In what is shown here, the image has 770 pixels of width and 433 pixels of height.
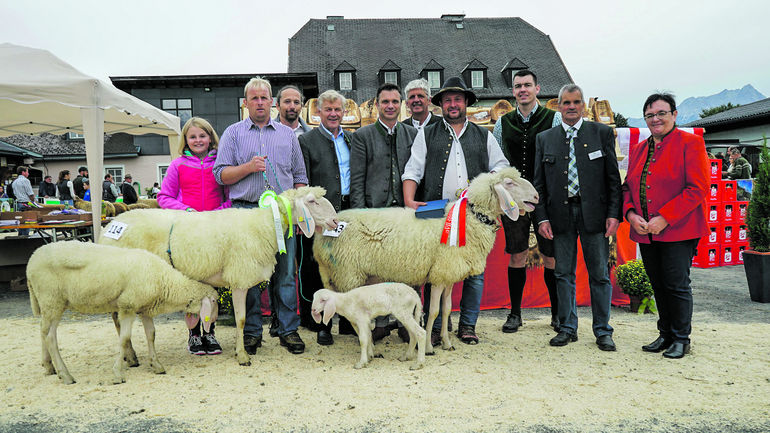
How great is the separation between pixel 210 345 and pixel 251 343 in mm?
412

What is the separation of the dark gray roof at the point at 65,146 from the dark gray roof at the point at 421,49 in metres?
12.0

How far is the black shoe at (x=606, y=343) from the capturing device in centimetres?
432

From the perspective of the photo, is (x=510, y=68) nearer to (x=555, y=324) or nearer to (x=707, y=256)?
(x=707, y=256)

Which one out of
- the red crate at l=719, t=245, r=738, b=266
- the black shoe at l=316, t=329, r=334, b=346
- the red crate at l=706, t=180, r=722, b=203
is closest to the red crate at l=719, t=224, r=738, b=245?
the red crate at l=719, t=245, r=738, b=266

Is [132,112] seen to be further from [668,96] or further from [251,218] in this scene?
[668,96]

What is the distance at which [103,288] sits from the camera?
3309 millimetres

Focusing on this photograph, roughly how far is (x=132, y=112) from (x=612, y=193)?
730 cm

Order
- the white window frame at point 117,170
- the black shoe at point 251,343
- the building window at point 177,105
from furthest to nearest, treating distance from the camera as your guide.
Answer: the white window frame at point 117,170 → the building window at point 177,105 → the black shoe at point 251,343

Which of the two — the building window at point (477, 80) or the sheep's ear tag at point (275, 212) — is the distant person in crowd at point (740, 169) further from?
the building window at point (477, 80)

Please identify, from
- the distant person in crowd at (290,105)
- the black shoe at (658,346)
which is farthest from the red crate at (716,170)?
the distant person in crowd at (290,105)

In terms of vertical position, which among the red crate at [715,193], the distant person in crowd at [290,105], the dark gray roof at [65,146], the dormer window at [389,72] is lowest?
the red crate at [715,193]

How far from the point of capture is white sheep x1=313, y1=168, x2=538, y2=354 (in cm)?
413

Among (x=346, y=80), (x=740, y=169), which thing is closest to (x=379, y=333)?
(x=740, y=169)

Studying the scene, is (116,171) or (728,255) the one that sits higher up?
(116,171)
